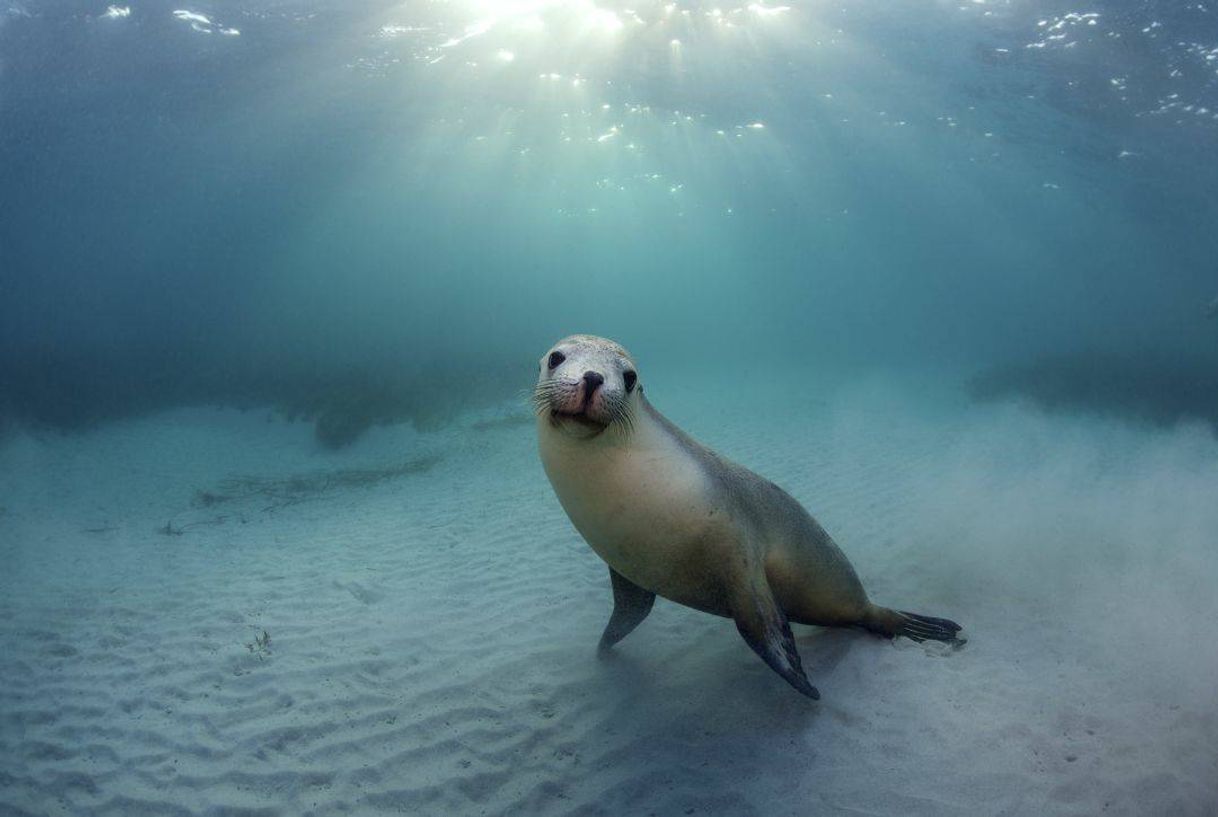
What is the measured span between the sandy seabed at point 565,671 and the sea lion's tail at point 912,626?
144 millimetres

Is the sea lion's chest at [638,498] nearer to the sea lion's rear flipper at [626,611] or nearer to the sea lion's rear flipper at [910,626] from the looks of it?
the sea lion's rear flipper at [626,611]

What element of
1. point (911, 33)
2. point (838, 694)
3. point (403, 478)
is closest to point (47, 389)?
point (403, 478)

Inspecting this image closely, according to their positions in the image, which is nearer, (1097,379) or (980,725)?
(980,725)

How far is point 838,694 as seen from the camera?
312cm

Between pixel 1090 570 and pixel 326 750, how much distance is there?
5.68 metres

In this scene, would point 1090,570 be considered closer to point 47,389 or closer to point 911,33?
point 911,33

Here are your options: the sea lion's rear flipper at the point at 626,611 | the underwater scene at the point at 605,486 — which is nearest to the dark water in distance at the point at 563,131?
the underwater scene at the point at 605,486

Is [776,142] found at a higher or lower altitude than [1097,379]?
higher

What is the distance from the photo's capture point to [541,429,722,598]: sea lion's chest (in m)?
2.57

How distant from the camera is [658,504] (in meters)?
2.64

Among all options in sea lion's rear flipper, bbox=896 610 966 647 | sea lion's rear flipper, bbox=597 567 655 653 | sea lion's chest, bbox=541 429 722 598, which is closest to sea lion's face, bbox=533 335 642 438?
sea lion's chest, bbox=541 429 722 598

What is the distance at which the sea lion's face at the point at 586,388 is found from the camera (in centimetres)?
228

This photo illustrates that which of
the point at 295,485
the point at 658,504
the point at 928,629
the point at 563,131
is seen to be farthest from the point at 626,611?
the point at 563,131

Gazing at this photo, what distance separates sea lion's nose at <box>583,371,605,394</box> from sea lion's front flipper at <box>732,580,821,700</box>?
122cm
